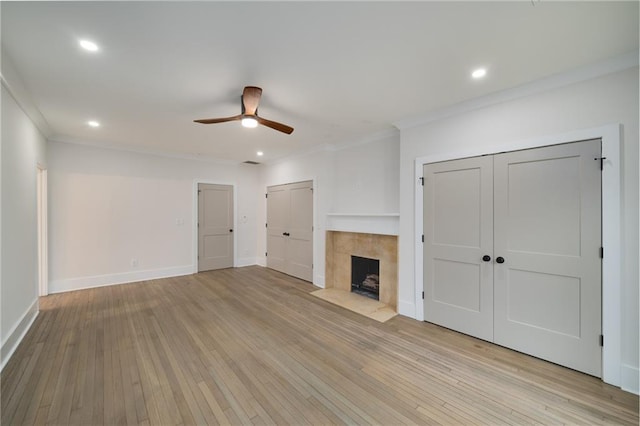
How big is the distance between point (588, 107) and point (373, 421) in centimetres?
317

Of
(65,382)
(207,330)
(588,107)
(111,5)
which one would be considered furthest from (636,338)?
(65,382)

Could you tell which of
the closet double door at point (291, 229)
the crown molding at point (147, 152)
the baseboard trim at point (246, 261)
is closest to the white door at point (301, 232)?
the closet double door at point (291, 229)

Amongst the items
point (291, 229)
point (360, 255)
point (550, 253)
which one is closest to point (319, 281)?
point (360, 255)

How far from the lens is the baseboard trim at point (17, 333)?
7.83 ft

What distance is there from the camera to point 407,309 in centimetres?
353

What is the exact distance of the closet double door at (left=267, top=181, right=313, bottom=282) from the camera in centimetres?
→ 537

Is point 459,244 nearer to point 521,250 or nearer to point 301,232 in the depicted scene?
point 521,250

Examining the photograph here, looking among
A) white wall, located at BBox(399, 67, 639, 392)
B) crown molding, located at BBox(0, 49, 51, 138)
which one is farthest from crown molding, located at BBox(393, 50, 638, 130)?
crown molding, located at BBox(0, 49, 51, 138)

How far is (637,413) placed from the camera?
72.2 inches

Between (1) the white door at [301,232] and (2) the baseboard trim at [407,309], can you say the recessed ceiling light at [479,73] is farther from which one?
(1) the white door at [301,232]

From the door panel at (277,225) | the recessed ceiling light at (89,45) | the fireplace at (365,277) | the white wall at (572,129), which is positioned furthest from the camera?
the door panel at (277,225)

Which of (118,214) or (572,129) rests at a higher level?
(572,129)

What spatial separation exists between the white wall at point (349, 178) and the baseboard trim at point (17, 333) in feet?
12.8

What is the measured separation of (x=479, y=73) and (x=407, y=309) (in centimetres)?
289
